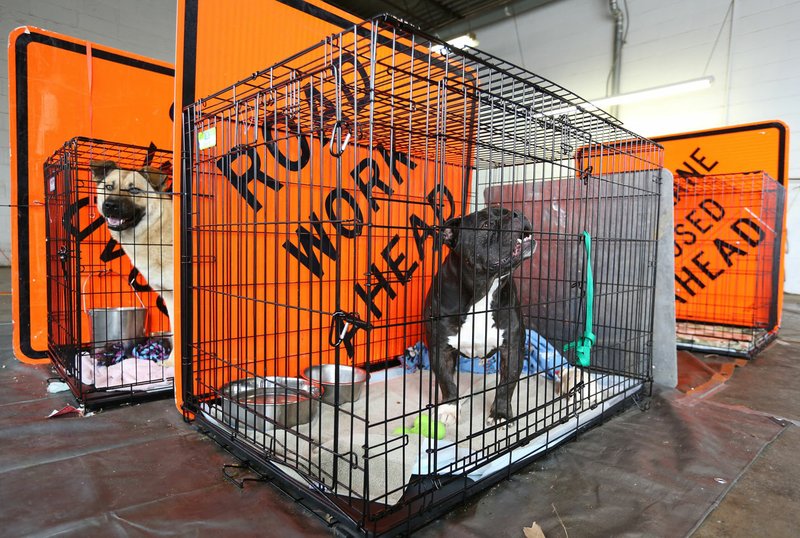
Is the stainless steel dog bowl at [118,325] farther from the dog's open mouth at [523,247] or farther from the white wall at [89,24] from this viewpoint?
the white wall at [89,24]

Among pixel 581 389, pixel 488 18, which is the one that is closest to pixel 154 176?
pixel 581 389

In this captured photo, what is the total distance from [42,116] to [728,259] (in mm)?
6113

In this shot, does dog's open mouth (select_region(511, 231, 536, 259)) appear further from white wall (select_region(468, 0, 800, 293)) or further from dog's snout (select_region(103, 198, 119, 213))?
white wall (select_region(468, 0, 800, 293))

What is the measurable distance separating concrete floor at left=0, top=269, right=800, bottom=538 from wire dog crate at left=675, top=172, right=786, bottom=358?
230 centimetres

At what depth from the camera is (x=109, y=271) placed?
138 inches

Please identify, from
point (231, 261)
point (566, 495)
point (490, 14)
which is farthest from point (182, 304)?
point (490, 14)

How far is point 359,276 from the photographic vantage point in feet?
10.4

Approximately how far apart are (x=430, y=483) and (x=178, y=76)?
6.87 ft

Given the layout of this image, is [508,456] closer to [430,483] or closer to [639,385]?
[430,483]

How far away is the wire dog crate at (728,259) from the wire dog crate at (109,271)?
4445 mm

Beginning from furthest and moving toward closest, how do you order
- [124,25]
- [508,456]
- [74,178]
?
[124,25]
[74,178]
[508,456]

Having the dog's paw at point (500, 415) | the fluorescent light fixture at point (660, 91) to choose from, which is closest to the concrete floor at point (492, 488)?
the dog's paw at point (500, 415)

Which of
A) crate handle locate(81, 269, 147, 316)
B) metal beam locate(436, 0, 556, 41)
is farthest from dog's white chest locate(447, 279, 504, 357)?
metal beam locate(436, 0, 556, 41)

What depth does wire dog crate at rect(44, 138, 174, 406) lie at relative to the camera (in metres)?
2.72
